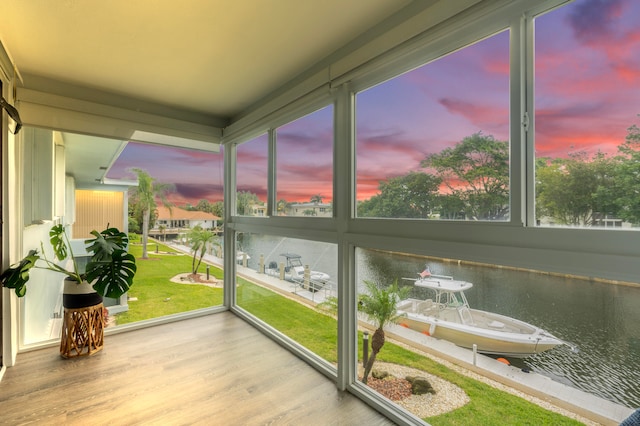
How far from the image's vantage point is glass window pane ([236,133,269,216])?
3.31 m

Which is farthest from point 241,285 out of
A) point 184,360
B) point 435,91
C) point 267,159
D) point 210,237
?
point 435,91

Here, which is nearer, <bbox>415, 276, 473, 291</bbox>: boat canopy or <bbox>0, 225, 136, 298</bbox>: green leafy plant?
<bbox>415, 276, 473, 291</bbox>: boat canopy

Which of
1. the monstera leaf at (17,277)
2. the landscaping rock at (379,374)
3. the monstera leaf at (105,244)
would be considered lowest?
the landscaping rock at (379,374)

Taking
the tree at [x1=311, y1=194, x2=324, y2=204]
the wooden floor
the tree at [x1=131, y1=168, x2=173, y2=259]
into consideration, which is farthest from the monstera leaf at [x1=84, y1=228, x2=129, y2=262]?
the tree at [x1=311, y1=194, x2=324, y2=204]

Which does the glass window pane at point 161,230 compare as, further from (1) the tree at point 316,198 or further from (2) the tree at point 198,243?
(1) the tree at point 316,198

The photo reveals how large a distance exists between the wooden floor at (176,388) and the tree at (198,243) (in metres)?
1.07

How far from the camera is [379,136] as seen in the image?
2.02m

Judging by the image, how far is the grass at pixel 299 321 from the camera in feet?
4.81

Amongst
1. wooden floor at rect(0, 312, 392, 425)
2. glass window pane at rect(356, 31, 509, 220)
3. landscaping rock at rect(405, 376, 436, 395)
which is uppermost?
glass window pane at rect(356, 31, 509, 220)

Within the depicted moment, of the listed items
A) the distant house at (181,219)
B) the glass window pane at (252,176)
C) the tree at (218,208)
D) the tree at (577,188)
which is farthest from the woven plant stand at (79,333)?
the tree at (577,188)

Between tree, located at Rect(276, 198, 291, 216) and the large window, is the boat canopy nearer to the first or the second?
the large window

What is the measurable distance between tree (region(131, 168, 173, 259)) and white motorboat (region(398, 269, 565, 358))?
3110mm

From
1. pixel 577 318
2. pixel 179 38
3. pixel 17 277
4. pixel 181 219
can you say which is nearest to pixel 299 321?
pixel 181 219

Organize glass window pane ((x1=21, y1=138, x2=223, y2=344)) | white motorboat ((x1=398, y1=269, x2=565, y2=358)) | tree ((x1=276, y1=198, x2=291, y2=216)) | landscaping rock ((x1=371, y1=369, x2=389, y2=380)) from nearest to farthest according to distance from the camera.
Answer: white motorboat ((x1=398, y1=269, x2=565, y2=358))
landscaping rock ((x1=371, y1=369, x2=389, y2=380))
tree ((x1=276, y1=198, x2=291, y2=216))
glass window pane ((x1=21, y1=138, x2=223, y2=344))
